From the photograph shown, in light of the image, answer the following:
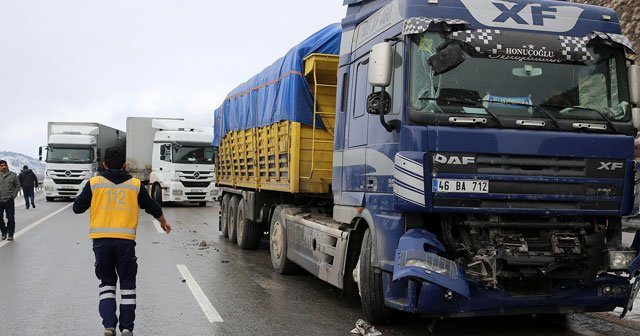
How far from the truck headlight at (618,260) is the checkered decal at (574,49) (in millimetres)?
1808

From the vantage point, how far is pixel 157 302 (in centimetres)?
796

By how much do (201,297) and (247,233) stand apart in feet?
15.5

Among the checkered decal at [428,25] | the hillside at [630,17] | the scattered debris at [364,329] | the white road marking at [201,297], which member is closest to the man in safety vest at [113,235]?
the white road marking at [201,297]

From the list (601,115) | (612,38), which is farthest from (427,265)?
(612,38)

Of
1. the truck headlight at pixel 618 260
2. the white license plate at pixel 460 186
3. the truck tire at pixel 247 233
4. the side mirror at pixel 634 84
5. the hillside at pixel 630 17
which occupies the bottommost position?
the truck tire at pixel 247 233

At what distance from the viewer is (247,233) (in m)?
13.0

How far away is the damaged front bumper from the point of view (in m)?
5.59

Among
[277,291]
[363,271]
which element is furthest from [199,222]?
[363,271]

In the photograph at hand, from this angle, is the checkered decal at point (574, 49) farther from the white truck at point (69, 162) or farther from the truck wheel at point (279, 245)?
the white truck at point (69, 162)

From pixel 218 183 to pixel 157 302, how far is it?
28.4 feet

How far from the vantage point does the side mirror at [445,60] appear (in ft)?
19.8

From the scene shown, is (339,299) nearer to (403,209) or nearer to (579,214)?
(403,209)

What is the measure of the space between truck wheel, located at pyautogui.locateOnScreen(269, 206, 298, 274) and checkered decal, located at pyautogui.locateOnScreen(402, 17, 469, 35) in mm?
4666

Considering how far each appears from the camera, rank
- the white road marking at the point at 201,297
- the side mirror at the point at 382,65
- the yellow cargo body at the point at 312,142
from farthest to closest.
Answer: the yellow cargo body at the point at 312,142 → the white road marking at the point at 201,297 → the side mirror at the point at 382,65
